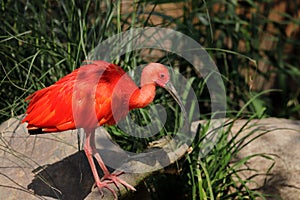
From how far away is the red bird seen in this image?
98.9 inches

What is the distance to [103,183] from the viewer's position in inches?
97.3

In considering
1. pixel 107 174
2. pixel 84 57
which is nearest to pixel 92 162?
pixel 107 174

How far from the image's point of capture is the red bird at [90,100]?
251 cm

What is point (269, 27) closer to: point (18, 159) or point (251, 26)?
point (251, 26)

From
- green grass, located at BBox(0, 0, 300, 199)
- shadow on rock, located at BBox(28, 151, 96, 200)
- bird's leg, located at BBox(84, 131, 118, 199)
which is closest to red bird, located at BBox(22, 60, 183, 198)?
bird's leg, located at BBox(84, 131, 118, 199)

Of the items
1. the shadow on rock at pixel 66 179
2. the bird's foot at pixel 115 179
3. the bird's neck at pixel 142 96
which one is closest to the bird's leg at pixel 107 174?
the bird's foot at pixel 115 179

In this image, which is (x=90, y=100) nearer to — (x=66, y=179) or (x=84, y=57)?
(x=66, y=179)

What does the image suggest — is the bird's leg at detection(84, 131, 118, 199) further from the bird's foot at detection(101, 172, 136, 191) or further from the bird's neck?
the bird's neck

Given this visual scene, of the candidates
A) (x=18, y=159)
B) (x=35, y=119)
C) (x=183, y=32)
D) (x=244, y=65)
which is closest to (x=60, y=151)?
(x=18, y=159)

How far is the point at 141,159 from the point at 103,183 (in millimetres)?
193

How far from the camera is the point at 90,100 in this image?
2535mm

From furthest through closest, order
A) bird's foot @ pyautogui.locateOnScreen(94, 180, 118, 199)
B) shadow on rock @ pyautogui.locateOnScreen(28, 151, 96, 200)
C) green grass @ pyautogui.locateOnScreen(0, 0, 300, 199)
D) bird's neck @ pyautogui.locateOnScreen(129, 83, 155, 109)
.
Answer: green grass @ pyautogui.locateOnScreen(0, 0, 300, 199), shadow on rock @ pyautogui.locateOnScreen(28, 151, 96, 200), bird's neck @ pyautogui.locateOnScreen(129, 83, 155, 109), bird's foot @ pyautogui.locateOnScreen(94, 180, 118, 199)

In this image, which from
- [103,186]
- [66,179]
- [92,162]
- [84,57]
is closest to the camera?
[103,186]

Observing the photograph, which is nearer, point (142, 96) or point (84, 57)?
point (142, 96)
